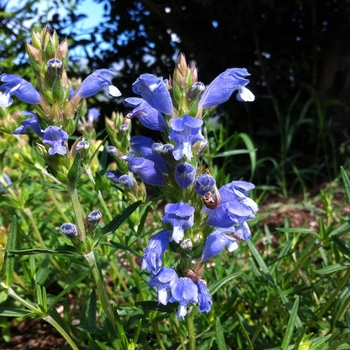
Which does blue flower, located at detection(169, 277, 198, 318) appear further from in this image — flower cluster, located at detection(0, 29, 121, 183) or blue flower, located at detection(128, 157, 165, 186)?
flower cluster, located at detection(0, 29, 121, 183)

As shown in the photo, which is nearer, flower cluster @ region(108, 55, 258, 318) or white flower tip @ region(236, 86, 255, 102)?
flower cluster @ region(108, 55, 258, 318)

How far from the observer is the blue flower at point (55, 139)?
1628 millimetres

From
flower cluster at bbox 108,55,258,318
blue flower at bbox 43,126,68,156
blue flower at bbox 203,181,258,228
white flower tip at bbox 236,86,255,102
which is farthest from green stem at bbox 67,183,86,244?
white flower tip at bbox 236,86,255,102

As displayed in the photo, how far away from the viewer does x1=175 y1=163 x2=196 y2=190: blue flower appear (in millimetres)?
1434

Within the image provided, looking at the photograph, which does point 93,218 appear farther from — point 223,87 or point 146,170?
point 223,87

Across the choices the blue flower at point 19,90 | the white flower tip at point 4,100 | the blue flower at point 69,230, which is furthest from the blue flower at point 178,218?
the white flower tip at point 4,100

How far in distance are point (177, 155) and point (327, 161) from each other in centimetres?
477

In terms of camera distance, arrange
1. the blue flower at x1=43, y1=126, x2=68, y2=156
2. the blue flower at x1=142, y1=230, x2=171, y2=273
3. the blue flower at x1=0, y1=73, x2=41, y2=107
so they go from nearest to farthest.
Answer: the blue flower at x1=142, y1=230, x2=171, y2=273 → the blue flower at x1=43, y1=126, x2=68, y2=156 → the blue flower at x1=0, y1=73, x2=41, y2=107

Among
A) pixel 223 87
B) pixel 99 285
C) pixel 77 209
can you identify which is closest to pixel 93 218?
pixel 77 209

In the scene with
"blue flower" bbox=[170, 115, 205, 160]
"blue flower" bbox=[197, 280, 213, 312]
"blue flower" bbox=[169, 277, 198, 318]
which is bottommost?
"blue flower" bbox=[197, 280, 213, 312]

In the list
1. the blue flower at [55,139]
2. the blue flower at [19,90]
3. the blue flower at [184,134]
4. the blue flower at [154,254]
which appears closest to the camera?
the blue flower at [184,134]

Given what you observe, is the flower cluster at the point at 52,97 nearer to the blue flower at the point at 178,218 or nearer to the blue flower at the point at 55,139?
the blue flower at the point at 55,139

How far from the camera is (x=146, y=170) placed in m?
1.55

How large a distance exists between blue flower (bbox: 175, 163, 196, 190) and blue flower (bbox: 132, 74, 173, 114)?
0.74 feet
